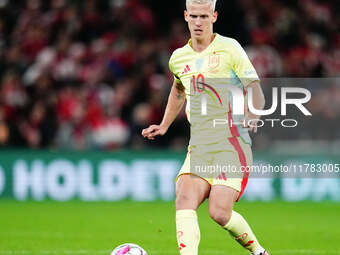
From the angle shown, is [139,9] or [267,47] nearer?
[267,47]

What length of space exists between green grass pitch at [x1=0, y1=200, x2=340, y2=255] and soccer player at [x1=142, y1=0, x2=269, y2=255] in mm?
1062

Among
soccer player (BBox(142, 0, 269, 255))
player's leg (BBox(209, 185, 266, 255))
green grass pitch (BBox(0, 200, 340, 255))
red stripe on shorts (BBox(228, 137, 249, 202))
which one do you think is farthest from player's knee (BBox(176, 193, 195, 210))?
green grass pitch (BBox(0, 200, 340, 255))

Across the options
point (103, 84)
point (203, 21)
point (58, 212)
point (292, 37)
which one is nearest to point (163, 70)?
point (103, 84)

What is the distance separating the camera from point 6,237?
380 inches

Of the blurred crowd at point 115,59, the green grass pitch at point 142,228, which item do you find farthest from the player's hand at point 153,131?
the blurred crowd at point 115,59

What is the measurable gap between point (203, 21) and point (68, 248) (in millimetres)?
3553

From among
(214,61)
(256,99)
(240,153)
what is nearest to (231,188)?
(240,153)

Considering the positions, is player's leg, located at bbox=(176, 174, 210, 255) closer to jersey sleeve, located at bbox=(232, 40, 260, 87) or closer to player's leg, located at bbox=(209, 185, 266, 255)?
player's leg, located at bbox=(209, 185, 266, 255)

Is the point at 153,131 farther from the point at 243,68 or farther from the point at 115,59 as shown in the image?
the point at 115,59

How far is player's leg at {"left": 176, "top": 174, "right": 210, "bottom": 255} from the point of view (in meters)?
6.16

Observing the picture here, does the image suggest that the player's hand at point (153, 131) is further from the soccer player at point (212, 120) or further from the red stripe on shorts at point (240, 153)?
the red stripe on shorts at point (240, 153)

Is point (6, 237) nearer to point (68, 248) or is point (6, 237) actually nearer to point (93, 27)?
point (68, 248)

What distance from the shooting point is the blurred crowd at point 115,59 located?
14641 millimetres

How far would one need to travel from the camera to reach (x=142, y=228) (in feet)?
35.6
